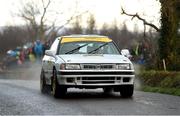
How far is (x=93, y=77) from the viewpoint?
48.1 feet

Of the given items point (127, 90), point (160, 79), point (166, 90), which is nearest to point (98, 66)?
point (127, 90)

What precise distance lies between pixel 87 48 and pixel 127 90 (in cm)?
164

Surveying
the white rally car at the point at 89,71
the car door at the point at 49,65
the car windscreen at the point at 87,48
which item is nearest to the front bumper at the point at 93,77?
the white rally car at the point at 89,71

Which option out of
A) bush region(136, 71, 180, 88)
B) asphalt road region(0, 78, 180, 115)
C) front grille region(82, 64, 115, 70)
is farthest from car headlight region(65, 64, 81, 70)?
bush region(136, 71, 180, 88)

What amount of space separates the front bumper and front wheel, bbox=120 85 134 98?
320mm

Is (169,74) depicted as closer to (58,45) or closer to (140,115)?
(58,45)

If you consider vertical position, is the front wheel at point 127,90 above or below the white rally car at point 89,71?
below

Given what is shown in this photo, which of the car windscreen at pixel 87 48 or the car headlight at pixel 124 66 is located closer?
the car headlight at pixel 124 66

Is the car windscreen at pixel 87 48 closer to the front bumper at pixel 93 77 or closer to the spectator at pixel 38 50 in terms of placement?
the front bumper at pixel 93 77

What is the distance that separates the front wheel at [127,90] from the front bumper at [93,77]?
1.05 ft

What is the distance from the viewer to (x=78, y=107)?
12820 mm

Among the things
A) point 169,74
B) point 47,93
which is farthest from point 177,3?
point 47,93

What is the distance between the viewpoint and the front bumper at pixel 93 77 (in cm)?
1455

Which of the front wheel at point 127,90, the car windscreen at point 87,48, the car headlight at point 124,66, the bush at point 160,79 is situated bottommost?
the bush at point 160,79
